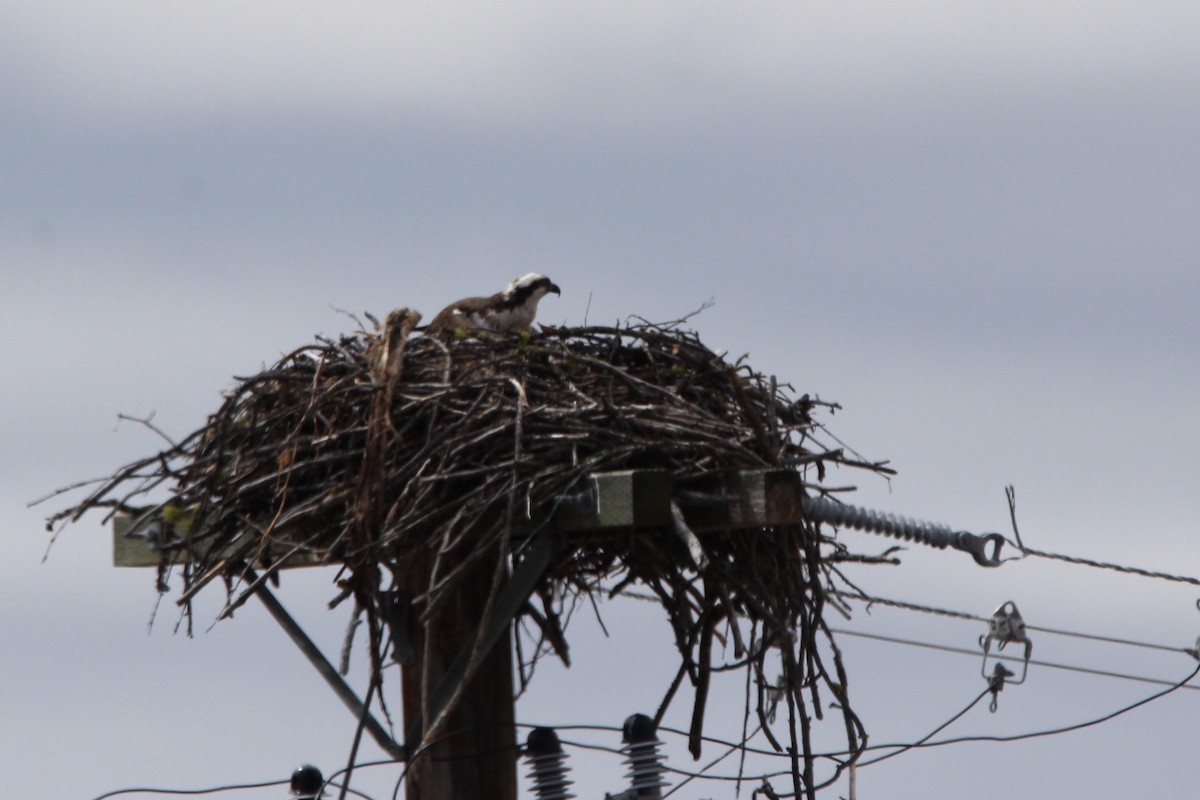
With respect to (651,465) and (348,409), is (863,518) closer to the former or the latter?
(651,465)

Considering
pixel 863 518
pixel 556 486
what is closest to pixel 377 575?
pixel 556 486

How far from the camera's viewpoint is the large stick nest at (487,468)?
6.03m

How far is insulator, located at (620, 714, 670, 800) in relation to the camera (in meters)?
6.25

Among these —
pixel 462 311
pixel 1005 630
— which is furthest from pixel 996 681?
pixel 462 311

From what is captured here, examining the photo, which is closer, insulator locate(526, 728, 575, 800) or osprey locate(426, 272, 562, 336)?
insulator locate(526, 728, 575, 800)

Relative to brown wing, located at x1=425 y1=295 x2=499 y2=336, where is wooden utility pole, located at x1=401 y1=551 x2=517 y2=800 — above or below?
below

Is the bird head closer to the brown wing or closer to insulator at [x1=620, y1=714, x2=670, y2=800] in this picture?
the brown wing

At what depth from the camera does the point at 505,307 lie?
963 centimetres

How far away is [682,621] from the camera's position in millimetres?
6562

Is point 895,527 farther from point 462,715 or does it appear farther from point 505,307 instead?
point 505,307

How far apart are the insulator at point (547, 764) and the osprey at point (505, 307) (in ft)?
9.99

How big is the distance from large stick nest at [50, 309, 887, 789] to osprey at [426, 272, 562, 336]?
2.22m

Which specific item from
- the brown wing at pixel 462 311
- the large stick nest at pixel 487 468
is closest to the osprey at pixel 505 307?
the brown wing at pixel 462 311

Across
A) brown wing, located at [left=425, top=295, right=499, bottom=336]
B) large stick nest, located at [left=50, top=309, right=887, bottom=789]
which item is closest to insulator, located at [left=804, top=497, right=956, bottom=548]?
large stick nest, located at [left=50, top=309, right=887, bottom=789]
